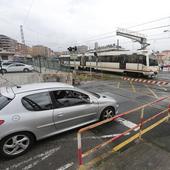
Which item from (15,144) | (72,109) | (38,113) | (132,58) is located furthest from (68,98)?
(132,58)

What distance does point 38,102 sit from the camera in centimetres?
369

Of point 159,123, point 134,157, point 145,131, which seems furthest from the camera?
point 159,123

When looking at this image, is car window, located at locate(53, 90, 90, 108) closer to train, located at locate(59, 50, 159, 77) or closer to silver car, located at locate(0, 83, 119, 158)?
silver car, located at locate(0, 83, 119, 158)

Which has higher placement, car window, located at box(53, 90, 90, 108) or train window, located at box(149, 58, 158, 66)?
train window, located at box(149, 58, 158, 66)

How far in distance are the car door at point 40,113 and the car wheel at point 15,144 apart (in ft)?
0.81

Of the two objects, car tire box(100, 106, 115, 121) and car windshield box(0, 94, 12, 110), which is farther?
car tire box(100, 106, 115, 121)

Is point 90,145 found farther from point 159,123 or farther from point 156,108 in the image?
point 156,108

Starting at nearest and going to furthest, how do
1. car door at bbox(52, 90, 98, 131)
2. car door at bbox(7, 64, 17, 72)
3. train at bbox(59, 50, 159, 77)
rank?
car door at bbox(52, 90, 98, 131)
train at bbox(59, 50, 159, 77)
car door at bbox(7, 64, 17, 72)

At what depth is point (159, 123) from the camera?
16.1 feet

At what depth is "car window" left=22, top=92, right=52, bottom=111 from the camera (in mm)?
3541

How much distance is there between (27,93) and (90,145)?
2130mm

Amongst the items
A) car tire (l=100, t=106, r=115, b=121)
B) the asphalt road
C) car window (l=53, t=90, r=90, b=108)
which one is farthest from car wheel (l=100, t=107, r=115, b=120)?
car window (l=53, t=90, r=90, b=108)

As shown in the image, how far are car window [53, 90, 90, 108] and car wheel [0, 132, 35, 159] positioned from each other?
3.41ft

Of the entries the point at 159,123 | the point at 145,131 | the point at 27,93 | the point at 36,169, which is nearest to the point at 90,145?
the point at 36,169
